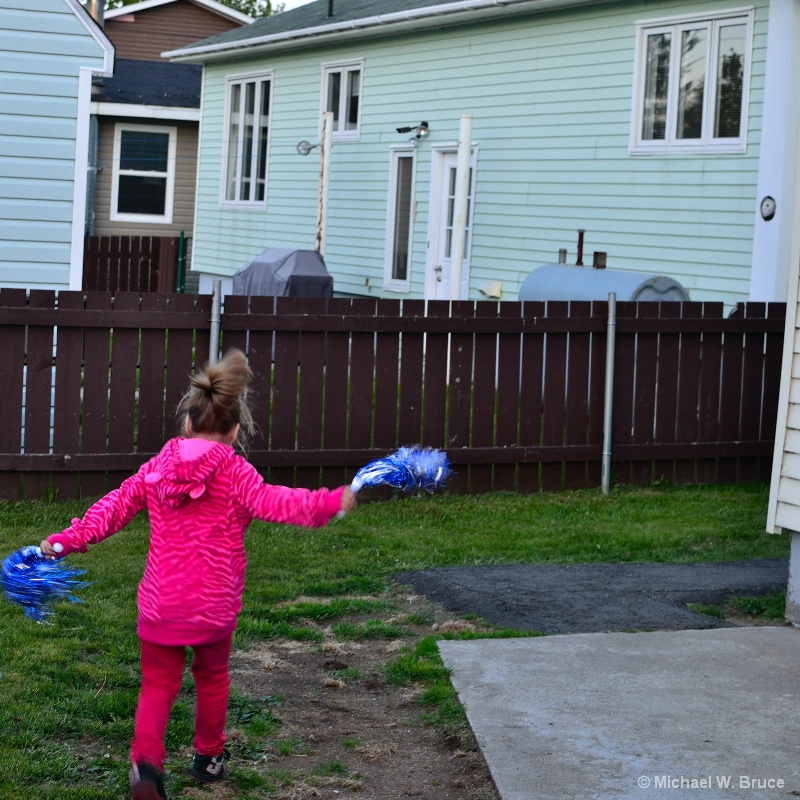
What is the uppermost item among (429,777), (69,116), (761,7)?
(761,7)

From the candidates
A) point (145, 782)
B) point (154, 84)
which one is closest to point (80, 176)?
point (145, 782)

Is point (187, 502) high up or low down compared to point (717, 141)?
down

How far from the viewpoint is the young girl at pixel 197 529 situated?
4004 millimetres

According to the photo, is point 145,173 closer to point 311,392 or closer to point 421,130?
point 421,130

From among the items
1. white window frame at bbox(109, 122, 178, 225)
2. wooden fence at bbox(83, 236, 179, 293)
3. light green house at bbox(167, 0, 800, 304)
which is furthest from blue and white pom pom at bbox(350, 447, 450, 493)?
white window frame at bbox(109, 122, 178, 225)

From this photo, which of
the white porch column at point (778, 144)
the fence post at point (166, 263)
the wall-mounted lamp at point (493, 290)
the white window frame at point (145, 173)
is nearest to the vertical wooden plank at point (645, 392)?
the white porch column at point (778, 144)

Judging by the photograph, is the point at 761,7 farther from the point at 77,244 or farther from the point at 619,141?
the point at 77,244

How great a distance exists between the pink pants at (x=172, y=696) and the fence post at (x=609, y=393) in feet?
18.8

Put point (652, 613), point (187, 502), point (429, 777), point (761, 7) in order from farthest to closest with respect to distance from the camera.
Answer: point (761, 7) < point (652, 613) < point (429, 777) < point (187, 502)

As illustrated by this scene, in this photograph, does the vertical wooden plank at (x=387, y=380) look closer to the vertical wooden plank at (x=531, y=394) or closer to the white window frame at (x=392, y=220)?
the vertical wooden plank at (x=531, y=394)

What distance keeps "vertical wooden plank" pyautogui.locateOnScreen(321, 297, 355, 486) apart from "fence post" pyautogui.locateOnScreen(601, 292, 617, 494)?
6.46 feet

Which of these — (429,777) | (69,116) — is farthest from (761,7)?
(429,777)

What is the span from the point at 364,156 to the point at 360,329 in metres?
10.6

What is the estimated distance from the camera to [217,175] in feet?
76.2
